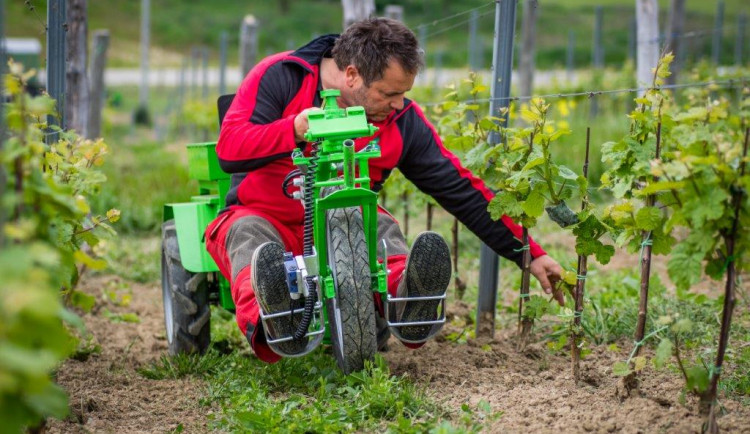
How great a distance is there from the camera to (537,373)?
3.40m

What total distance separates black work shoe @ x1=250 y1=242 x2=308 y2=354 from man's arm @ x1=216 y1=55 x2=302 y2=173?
15.0 inches

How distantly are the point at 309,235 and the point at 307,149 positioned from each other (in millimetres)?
506

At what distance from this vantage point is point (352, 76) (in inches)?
135

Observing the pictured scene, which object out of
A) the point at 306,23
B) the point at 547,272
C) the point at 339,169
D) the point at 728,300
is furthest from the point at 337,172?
the point at 306,23

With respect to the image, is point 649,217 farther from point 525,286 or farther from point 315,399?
point 315,399

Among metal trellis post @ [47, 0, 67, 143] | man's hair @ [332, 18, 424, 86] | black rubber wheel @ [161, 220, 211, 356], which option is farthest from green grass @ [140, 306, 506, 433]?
metal trellis post @ [47, 0, 67, 143]

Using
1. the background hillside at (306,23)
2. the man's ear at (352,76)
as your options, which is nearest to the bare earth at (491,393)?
the man's ear at (352,76)

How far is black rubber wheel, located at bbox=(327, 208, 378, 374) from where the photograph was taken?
3.05 metres

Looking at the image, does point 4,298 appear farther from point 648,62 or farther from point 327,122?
point 648,62

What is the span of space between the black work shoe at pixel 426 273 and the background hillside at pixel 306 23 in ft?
79.5

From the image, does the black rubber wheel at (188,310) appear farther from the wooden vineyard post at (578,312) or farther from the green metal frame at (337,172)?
the wooden vineyard post at (578,312)

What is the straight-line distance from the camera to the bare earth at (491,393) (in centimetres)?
280

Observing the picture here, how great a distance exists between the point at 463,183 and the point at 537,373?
834 mm

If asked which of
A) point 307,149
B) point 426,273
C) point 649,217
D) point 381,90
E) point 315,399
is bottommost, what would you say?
→ point 315,399
